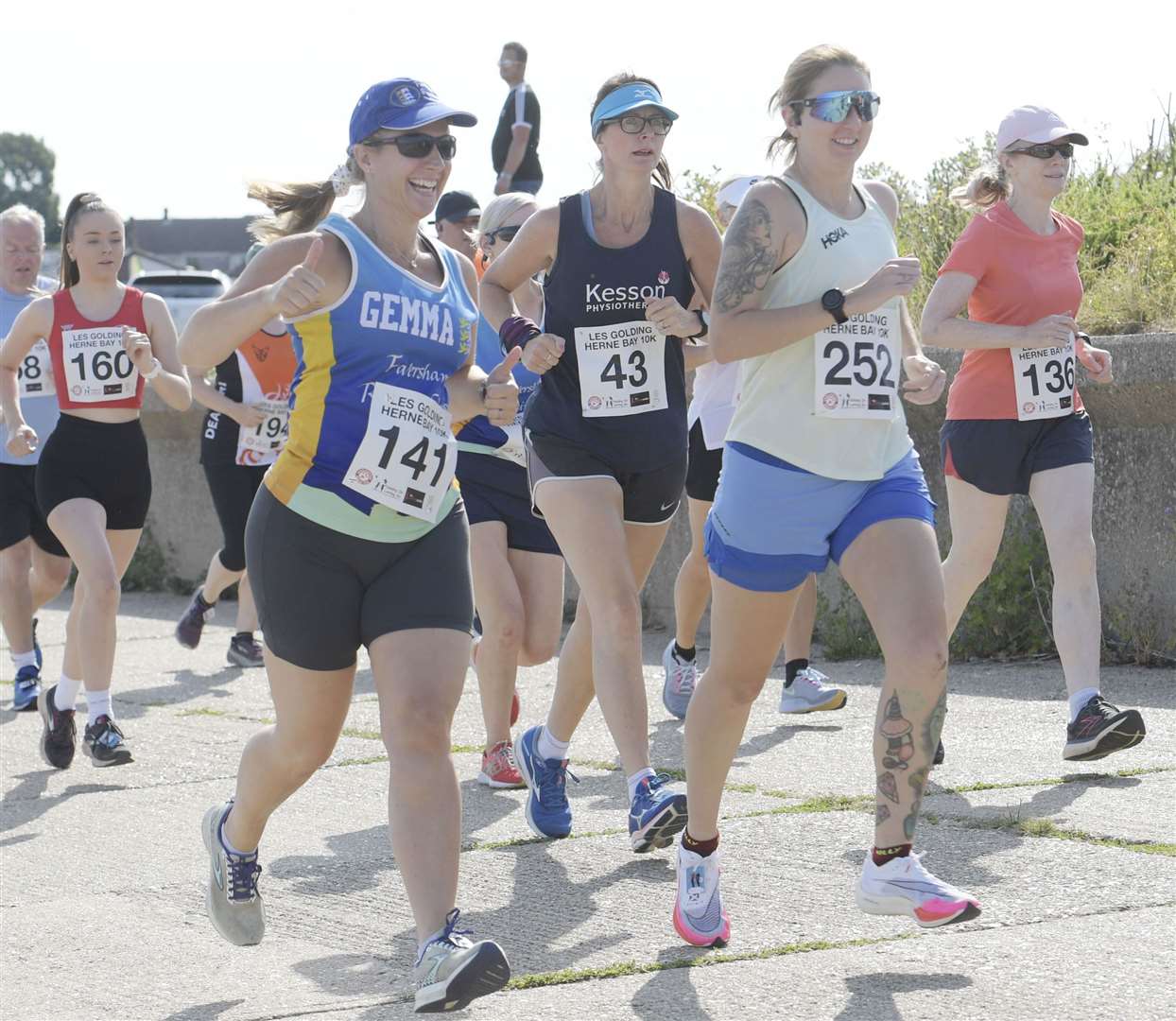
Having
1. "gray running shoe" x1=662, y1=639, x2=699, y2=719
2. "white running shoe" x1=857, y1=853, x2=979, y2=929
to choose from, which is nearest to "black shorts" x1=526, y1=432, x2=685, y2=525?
"white running shoe" x1=857, y1=853, x2=979, y2=929

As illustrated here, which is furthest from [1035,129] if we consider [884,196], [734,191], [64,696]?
[64,696]

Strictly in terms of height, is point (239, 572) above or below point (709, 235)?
below

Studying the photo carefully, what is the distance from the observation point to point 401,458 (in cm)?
419

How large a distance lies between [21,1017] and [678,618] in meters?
4.18

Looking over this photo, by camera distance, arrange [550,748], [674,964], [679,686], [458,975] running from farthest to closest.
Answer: [679,686] → [550,748] → [674,964] → [458,975]

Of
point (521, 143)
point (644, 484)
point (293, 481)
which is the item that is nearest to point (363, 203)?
point (293, 481)

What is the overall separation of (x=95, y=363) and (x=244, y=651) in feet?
9.23

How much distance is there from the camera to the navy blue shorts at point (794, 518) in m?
4.38

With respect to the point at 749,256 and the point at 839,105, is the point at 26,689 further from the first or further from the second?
the point at 839,105

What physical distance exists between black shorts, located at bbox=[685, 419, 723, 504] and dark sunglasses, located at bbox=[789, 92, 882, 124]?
10.8ft

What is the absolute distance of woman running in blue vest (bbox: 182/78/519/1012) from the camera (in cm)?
406

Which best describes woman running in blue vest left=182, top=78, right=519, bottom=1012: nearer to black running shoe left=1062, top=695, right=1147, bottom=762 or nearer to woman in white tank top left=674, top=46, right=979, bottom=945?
woman in white tank top left=674, top=46, right=979, bottom=945

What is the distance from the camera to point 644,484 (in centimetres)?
558

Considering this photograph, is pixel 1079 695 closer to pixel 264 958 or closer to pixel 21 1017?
pixel 264 958
